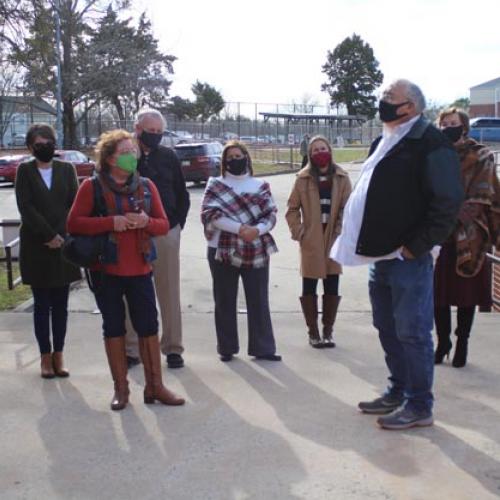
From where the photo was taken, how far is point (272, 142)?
53875mm

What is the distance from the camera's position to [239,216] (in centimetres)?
599

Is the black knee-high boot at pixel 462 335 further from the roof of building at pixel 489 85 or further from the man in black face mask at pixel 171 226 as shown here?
the roof of building at pixel 489 85

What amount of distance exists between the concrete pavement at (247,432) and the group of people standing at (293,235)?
227mm

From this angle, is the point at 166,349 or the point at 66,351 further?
the point at 66,351

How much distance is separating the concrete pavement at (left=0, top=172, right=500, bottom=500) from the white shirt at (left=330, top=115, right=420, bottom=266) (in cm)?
105

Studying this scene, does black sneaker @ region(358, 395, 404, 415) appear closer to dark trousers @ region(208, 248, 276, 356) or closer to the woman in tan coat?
dark trousers @ region(208, 248, 276, 356)

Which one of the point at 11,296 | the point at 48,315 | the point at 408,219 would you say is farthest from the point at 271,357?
the point at 11,296

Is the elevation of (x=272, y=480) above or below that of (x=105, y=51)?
below

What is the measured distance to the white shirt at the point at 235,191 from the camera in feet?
19.5

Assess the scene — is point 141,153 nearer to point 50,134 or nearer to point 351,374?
point 50,134

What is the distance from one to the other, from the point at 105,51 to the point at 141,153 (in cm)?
4024

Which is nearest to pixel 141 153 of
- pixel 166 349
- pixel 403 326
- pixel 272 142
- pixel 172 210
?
pixel 172 210

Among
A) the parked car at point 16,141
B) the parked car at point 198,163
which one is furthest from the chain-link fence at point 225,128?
the parked car at point 198,163

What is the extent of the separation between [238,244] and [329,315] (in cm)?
116
